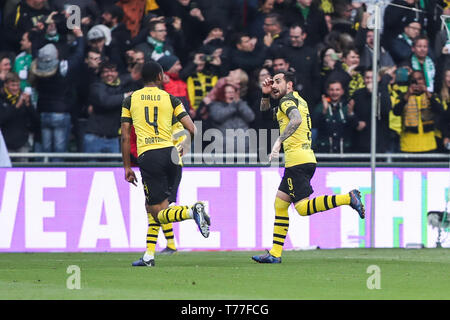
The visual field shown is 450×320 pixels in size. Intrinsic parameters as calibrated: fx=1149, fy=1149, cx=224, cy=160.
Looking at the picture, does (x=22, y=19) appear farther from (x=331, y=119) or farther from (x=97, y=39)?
(x=331, y=119)

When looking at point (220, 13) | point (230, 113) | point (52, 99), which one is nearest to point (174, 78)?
point (230, 113)

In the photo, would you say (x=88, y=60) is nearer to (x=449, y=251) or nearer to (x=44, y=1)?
(x=44, y=1)

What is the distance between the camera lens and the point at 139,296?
365 inches

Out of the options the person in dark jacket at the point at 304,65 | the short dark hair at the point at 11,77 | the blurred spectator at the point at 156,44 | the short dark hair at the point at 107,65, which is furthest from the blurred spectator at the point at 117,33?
the person in dark jacket at the point at 304,65

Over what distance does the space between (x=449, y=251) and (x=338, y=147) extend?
260cm

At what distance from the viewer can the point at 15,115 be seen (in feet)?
55.7

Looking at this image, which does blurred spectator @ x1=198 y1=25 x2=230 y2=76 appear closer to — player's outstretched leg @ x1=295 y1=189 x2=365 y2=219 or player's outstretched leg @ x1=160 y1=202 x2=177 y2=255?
player's outstretched leg @ x1=160 y1=202 x2=177 y2=255

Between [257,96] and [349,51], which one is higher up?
[349,51]

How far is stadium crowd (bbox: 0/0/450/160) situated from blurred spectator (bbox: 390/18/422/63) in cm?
2

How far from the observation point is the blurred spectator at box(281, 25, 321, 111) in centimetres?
1758

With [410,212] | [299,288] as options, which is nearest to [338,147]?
[410,212]

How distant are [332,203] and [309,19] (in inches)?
242

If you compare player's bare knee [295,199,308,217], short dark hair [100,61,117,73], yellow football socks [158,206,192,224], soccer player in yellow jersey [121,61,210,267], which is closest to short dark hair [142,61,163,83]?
soccer player in yellow jersey [121,61,210,267]
